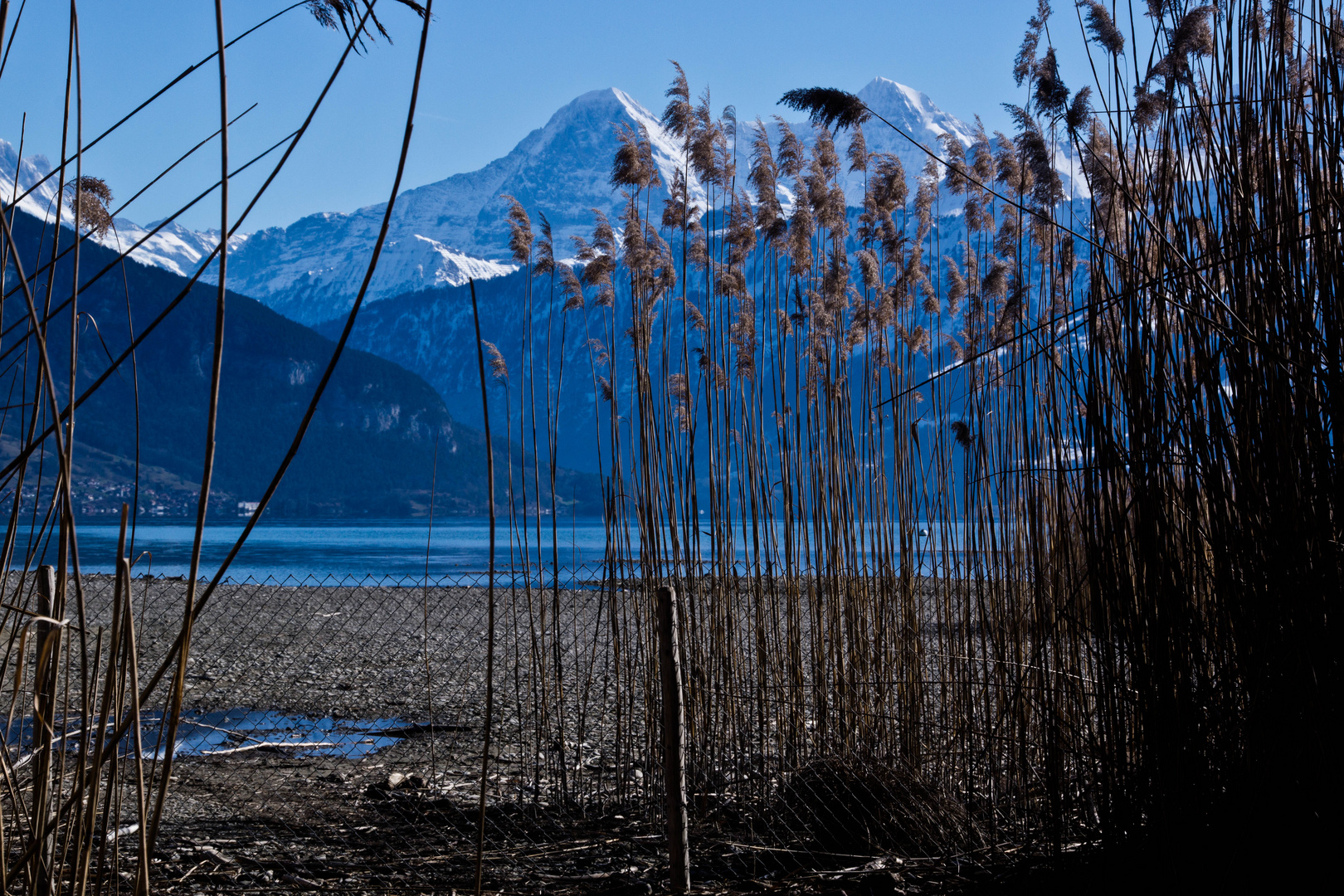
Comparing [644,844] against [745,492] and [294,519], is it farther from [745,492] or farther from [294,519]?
[294,519]

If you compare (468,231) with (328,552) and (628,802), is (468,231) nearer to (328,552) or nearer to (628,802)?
(328,552)

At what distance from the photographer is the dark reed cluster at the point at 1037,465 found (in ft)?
3.97

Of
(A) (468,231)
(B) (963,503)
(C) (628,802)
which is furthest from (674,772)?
(A) (468,231)

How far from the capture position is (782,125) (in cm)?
319

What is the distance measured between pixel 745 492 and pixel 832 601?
0.48 m

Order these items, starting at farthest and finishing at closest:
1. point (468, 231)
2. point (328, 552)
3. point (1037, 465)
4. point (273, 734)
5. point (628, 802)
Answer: point (468, 231)
point (328, 552)
point (273, 734)
point (628, 802)
point (1037, 465)

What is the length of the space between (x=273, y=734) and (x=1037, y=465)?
4053mm

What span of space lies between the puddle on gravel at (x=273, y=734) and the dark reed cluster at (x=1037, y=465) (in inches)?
41.7

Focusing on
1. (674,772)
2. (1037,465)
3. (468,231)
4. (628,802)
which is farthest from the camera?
(468,231)

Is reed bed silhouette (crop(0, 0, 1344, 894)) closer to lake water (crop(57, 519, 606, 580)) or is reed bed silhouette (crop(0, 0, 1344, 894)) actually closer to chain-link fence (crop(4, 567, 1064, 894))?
chain-link fence (crop(4, 567, 1064, 894))

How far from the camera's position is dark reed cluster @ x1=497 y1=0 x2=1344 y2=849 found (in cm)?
121

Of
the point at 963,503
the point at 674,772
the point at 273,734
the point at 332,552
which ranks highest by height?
the point at 963,503

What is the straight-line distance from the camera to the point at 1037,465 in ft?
6.85

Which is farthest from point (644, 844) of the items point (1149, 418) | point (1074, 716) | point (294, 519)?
point (294, 519)
